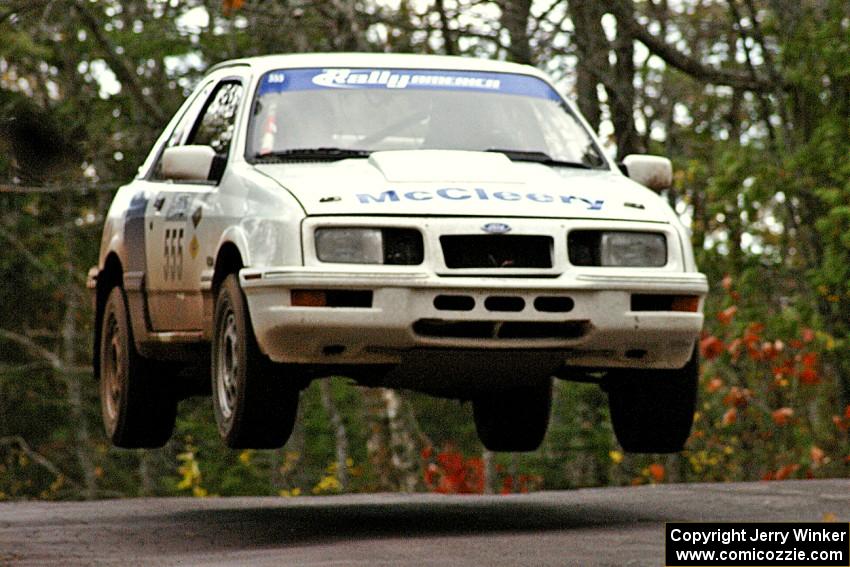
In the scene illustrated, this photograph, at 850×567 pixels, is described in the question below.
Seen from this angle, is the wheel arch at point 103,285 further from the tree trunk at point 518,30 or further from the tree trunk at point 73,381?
the tree trunk at point 73,381

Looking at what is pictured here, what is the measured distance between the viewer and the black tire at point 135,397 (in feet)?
35.4

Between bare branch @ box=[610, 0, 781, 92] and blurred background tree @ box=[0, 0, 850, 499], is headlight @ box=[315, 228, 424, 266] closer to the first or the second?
blurred background tree @ box=[0, 0, 850, 499]

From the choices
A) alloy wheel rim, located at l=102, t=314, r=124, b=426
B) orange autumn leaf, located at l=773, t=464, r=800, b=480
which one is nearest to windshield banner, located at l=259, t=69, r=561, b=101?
alloy wheel rim, located at l=102, t=314, r=124, b=426

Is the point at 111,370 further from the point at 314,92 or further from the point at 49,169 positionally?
the point at 49,169

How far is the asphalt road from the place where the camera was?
25.8 feet

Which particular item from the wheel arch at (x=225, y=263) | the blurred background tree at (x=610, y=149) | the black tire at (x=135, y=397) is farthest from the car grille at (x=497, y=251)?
the blurred background tree at (x=610, y=149)

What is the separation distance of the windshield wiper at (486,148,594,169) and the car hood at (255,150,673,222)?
0.29 m

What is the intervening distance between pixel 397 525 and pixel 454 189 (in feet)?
6.06

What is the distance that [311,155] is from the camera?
30.3 ft

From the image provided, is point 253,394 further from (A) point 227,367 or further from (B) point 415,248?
(B) point 415,248

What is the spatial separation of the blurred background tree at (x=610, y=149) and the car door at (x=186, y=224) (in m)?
6.22

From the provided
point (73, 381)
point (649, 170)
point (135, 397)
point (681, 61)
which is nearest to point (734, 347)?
point (681, 61)

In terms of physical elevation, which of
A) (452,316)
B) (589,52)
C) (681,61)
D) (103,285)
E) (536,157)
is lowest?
(452,316)

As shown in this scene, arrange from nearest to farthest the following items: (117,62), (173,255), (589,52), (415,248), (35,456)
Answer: (415,248), (173,255), (589,52), (117,62), (35,456)
